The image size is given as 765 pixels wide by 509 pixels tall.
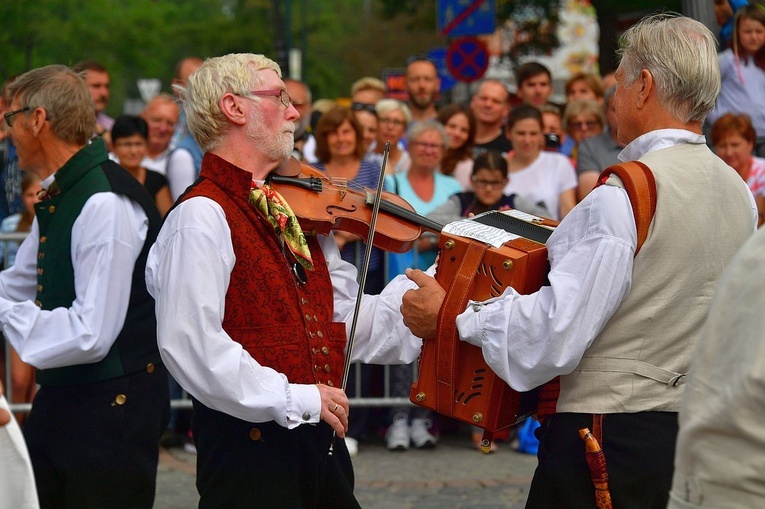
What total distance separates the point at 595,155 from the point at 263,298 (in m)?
4.65

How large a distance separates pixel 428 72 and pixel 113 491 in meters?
5.79

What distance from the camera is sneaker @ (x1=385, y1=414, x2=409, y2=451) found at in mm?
7121

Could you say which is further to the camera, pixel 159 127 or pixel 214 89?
pixel 159 127

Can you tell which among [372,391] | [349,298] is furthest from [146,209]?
[372,391]

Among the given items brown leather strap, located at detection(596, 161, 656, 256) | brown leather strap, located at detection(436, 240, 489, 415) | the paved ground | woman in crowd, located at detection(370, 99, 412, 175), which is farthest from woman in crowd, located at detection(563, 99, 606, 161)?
brown leather strap, located at detection(596, 161, 656, 256)

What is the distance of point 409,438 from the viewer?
7.23 meters

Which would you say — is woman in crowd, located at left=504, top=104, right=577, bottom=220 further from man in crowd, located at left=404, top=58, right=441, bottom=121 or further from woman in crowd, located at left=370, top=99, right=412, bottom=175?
man in crowd, located at left=404, top=58, right=441, bottom=121

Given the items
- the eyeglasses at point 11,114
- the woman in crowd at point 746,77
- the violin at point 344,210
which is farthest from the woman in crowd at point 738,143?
the eyeglasses at point 11,114

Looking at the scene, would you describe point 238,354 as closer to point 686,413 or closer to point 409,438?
point 686,413

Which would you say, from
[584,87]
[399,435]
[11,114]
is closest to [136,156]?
[399,435]

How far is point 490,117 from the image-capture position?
8500 millimetres

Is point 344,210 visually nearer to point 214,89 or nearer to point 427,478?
point 214,89

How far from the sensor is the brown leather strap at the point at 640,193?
9.85 ft

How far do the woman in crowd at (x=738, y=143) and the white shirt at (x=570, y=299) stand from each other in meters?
4.36
